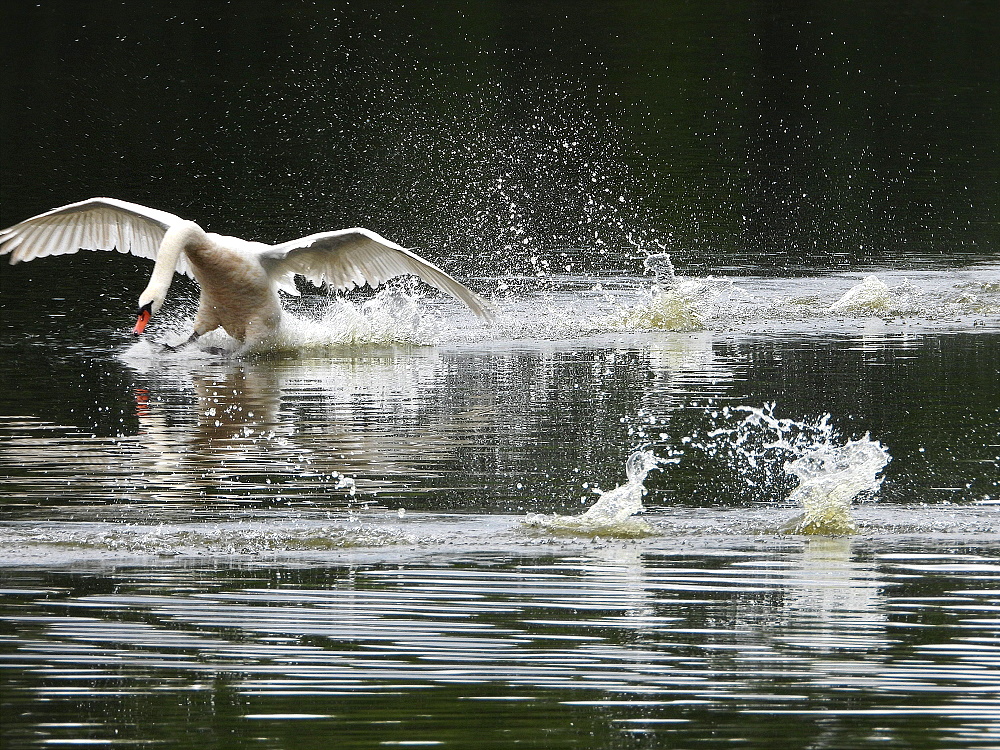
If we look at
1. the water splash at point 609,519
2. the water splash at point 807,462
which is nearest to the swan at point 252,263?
the water splash at point 807,462

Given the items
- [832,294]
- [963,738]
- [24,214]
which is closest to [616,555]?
[963,738]

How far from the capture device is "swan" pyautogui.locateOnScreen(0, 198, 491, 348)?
14.5 m

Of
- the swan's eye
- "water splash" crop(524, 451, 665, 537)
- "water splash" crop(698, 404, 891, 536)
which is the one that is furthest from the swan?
"water splash" crop(524, 451, 665, 537)

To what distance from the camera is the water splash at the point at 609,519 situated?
878 centimetres

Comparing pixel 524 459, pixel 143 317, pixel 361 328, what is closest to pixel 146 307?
pixel 143 317

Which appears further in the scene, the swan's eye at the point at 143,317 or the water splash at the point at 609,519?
the swan's eye at the point at 143,317

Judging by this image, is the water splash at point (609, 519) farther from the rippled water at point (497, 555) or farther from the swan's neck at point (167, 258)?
the swan's neck at point (167, 258)

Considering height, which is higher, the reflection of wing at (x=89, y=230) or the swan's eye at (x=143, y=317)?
the reflection of wing at (x=89, y=230)

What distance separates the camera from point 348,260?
1515 centimetres

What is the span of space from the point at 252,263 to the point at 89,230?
189 cm

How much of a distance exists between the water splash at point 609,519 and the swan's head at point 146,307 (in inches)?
193

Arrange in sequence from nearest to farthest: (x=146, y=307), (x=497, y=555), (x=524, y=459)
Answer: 1. (x=497, y=555)
2. (x=524, y=459)
3. (x=146, y=307)

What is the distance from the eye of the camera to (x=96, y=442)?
1118 centimetres

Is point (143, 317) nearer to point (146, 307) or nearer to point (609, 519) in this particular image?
point (146, 307)
